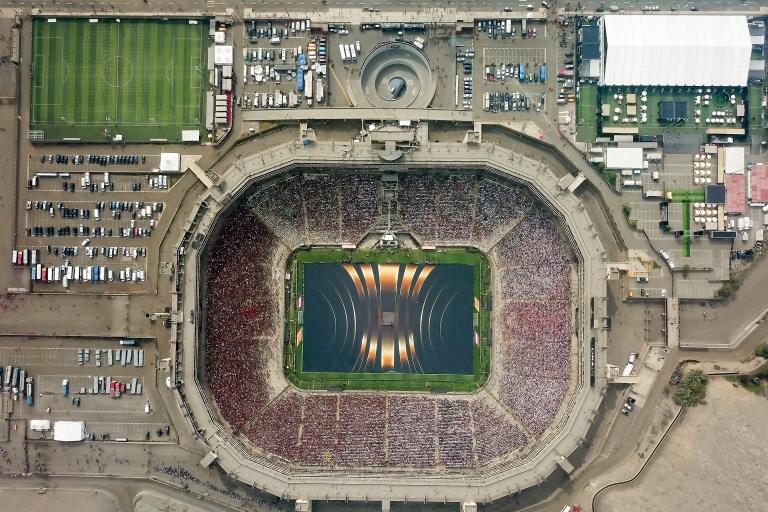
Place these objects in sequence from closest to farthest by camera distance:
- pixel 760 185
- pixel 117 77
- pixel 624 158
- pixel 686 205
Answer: pixel 760 185
pixel 624 158
pixel 686 205
pixel 117 77

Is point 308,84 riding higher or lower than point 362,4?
lower

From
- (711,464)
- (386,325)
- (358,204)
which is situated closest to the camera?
(711,464)

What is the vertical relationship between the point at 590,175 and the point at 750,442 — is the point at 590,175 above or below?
above

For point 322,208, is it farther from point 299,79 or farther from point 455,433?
point 455,433

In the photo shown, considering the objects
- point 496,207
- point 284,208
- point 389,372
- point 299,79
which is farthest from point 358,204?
point 389,372

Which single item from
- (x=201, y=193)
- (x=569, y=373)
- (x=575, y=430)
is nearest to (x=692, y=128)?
(x=569, y=373)

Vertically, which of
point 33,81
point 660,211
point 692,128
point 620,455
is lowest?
point 620,455

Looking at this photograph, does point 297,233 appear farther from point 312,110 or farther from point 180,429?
point 180,429
